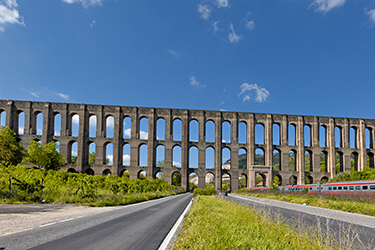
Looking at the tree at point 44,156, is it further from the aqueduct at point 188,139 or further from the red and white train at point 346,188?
the red and white train at point 346,188

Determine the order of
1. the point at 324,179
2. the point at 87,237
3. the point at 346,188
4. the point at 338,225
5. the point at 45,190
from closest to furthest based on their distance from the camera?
the point at 87,237
the point at 338,225
the point at 45,190
the point at 346,188
the point at 324,179

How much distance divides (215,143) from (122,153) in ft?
65.7

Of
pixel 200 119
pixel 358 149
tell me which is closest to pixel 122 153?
pixel 200 119

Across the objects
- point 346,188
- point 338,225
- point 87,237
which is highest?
point 87,237

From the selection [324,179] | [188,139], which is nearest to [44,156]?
[188,139]

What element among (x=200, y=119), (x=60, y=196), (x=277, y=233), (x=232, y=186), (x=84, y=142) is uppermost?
(x=200, y=119)

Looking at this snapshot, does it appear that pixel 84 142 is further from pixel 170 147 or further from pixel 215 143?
pixel 215 143

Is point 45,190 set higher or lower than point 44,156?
lower

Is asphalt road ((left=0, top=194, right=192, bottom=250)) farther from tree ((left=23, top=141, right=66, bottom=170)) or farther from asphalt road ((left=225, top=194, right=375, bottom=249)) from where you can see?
tree ((left=23, top=141, right=66, bottom=170))

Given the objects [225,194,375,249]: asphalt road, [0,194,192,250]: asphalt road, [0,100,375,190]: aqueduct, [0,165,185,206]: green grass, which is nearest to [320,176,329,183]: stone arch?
[0,100,375,190]: aqueduct

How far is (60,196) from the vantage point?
20.6 meters

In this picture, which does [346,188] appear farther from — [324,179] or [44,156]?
[44,156]

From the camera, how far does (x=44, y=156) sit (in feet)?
164

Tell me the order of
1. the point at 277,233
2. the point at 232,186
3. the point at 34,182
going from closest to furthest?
the point at 277,233, the point at 34,182, the point at 232,186
